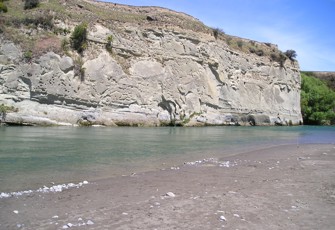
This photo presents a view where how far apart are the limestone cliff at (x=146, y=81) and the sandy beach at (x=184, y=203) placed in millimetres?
22217

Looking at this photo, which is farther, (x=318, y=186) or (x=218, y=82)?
(x=218, y=82)

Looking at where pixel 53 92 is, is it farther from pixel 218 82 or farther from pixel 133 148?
pixel 218 82

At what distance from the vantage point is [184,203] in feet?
21.9

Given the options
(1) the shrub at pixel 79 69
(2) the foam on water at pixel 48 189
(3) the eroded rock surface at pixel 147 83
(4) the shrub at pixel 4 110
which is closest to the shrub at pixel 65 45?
(3) the eroded rock surface at pixel 147 83

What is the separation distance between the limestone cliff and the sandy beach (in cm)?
2222

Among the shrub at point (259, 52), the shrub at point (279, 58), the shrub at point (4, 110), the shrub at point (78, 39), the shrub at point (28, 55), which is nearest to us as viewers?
the shrub at point (4, 110)

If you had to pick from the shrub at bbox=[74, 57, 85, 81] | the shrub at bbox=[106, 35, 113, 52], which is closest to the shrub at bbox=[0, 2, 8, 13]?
the shrub at bbox=[74, 57, 85, 81]

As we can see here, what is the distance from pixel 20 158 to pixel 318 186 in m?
9.46

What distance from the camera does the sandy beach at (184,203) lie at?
5406 millimetres

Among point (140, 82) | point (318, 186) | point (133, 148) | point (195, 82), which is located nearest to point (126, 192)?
point (318, 186)

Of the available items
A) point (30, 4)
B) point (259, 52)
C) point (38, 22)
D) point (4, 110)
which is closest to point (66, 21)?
point (38, 22)

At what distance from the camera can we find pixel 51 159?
12.1 meters

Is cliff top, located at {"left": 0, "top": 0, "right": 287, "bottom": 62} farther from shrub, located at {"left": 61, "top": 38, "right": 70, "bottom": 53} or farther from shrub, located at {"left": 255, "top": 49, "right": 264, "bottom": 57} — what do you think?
shrub, located at {"left": 255, "top": 49, "right": 264, "bottom": 57}

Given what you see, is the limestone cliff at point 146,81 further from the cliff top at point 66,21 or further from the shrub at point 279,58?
the shrub at point 279,58
